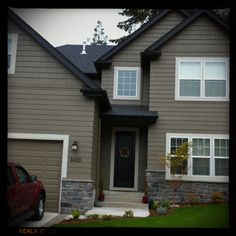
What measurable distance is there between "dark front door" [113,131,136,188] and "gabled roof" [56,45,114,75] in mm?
3243

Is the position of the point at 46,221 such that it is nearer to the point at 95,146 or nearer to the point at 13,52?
the point at 95,146

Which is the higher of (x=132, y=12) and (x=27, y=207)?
(x=132, y=12)

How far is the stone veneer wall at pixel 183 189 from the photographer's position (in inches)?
438

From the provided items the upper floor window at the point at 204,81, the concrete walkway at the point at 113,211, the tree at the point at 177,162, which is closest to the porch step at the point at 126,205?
the concrete walkway at the point at 113,211

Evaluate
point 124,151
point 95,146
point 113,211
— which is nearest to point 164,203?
point 113,211

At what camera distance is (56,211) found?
977cm

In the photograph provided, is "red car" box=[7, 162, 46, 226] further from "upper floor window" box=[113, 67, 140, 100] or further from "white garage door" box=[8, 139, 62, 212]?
"upper floor window" box=[113, 67, 140, 100]

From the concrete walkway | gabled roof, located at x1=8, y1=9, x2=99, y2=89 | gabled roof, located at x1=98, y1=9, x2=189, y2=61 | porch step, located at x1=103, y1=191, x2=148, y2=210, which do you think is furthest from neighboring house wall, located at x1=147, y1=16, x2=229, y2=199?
gabled roof, located at x1=8, y1=9, x2=99, y2=89

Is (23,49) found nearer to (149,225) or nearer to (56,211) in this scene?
(56,211)

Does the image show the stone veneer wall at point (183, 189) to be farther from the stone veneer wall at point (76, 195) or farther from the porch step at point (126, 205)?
the stone veneer wall at point (76, 195)

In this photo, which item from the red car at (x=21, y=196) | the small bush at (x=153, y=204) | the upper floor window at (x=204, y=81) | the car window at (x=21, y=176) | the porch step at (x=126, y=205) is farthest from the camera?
the upper floor window at (x=204, y=81)

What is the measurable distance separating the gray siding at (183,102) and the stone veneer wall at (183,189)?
18.9 inches
